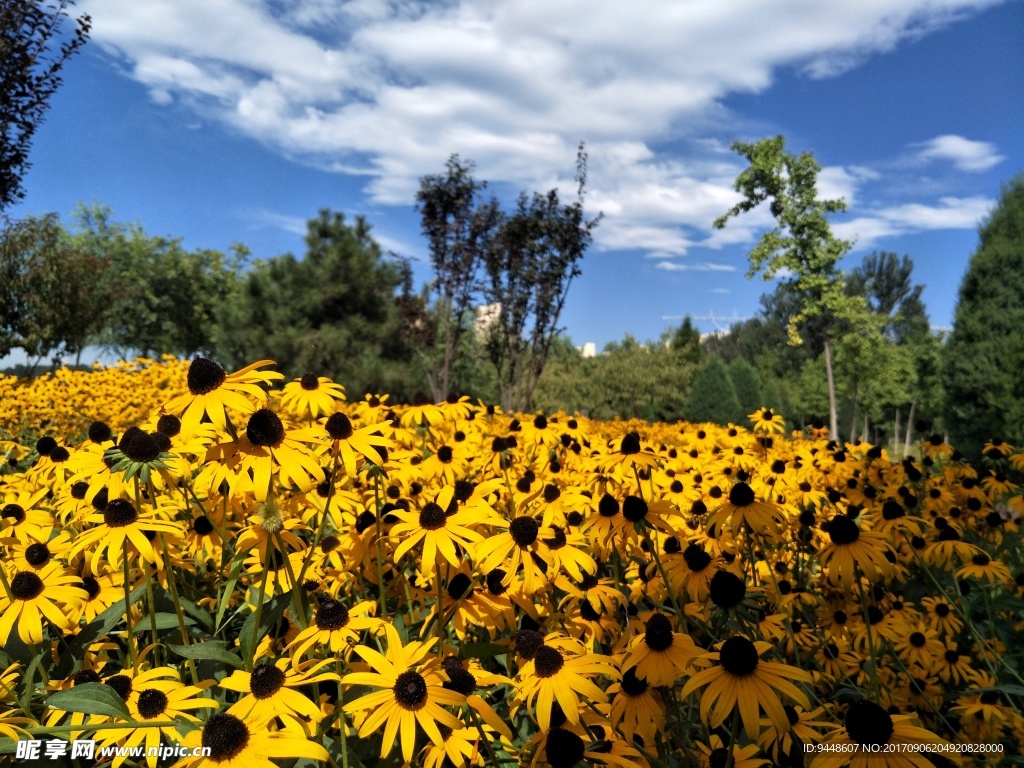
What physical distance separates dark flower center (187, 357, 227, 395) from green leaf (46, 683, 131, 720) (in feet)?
2.31

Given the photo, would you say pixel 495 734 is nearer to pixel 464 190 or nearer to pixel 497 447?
pixel 497 447

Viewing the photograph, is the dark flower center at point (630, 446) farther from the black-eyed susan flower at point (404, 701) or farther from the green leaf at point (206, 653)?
the green leaf at point (206, 653)

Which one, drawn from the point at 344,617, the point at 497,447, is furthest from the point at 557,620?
the point at 497,447

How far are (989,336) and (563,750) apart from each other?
60.4 feet

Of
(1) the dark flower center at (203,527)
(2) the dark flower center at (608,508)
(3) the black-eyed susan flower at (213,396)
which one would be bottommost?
(1) the dark flower center at (203,527)

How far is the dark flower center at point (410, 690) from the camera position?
126 cm

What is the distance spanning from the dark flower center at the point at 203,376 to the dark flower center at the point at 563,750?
1215 millimetres

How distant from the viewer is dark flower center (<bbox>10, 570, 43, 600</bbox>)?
1650 mm

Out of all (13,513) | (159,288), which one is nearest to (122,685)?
(13,513)

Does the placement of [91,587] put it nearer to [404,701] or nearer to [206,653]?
[206,653]

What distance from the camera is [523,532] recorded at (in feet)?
5.74

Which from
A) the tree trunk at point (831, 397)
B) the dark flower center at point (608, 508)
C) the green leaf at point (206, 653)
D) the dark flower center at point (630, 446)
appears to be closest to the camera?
the green leaf at point (206, 653)

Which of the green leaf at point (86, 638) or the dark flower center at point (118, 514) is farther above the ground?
the dark flower center at point (118, 514)

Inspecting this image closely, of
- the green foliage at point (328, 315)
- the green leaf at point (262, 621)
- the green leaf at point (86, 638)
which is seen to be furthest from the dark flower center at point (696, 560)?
the green foliage at point (328, 315)
